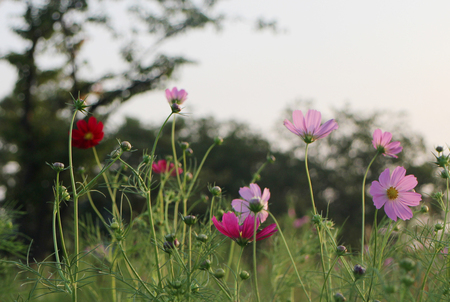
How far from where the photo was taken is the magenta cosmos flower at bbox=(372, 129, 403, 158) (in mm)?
795

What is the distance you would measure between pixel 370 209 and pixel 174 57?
701 cm

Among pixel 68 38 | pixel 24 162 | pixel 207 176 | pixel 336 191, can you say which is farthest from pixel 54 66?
pixel 336 191

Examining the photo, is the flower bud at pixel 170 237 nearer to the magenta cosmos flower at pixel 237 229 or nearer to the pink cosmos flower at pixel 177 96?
the magenta cosmos flower at pixel 237 229

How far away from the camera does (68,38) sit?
7.39 meters

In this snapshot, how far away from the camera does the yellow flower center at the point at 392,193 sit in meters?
0.69

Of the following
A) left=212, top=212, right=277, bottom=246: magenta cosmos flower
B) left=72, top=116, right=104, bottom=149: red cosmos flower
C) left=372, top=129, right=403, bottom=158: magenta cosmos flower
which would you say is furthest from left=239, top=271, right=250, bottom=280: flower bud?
left=72, top=116, right=104, bottom=149: red cosmos flower

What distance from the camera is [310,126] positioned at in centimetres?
75

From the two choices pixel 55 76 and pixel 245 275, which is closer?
pixel 245 275

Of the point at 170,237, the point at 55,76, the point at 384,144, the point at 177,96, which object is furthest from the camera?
the point at 55,76

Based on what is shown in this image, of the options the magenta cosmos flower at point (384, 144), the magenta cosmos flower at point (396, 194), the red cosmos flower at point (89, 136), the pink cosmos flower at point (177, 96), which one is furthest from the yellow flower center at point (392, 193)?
the red cosmos flower at point (89, 136)

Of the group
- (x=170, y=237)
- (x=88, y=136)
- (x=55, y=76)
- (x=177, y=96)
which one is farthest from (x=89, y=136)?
(x=55, y=76)

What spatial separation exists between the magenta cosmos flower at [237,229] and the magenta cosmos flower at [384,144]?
30 cm

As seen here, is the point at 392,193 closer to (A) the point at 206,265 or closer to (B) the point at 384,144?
(B) the point at 384,144

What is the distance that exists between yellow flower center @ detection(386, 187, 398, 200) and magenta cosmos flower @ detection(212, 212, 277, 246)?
21 cm
